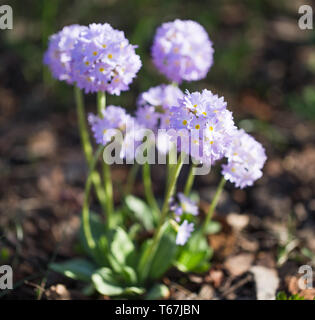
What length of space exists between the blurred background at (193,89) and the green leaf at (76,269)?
131 millimetres

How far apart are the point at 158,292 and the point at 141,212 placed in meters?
0.80

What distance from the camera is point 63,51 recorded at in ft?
9.85

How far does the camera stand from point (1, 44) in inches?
250

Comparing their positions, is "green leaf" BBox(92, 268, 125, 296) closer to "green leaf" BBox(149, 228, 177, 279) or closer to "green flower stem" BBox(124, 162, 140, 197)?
"green leaf" BBox(149, 228, 177, 279)

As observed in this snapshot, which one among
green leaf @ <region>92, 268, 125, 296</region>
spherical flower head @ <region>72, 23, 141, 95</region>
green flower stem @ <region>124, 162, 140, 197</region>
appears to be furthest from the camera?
green flower stem @ <region>124, 162, 140, 197</region>

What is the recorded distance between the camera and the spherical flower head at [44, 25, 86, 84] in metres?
2.94

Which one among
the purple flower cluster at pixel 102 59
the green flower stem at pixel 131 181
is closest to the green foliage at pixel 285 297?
the green flower stem at pixel 131 181

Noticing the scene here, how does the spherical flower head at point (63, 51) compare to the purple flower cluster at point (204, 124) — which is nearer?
the purple flower cluster at point (204, 124)

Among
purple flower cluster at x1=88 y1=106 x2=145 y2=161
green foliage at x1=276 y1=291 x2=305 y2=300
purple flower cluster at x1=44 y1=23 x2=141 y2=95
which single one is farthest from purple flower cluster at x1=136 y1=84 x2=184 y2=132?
green foliage at x1=276 y1=291 x2=305 y2=300

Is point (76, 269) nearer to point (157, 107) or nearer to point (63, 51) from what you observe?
point (157, 107)

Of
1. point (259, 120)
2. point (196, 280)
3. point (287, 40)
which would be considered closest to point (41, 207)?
point (196, 280)

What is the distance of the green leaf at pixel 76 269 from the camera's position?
319cm

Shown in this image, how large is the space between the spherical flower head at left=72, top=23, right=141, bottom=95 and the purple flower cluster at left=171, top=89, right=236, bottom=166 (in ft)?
1.71

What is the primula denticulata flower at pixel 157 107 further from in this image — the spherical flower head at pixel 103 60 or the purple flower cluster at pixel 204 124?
the purple flower cluster at pixel 204 124
